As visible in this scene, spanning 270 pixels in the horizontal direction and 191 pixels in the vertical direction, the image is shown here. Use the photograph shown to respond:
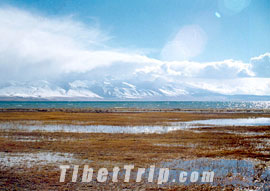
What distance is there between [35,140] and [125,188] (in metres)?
18.0

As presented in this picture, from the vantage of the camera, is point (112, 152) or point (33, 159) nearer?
point (33, 159)

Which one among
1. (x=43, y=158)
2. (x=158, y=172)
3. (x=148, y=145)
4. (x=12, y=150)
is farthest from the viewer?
(x=148, y=145)

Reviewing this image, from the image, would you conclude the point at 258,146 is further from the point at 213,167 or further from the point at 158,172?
the point at 158,172

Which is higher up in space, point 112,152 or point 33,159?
point 112,152

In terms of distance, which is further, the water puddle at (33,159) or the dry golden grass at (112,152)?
the water puddle at (33,159)

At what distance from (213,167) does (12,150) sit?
17.5m

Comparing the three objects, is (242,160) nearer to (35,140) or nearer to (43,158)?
(43,158)

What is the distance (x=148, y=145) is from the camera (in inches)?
1012

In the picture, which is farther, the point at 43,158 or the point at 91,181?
the point at 43,158

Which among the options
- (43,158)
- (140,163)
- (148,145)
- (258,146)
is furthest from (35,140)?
(258,146)

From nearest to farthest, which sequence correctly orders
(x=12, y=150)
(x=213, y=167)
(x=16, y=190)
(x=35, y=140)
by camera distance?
(x=16, y=190)
(x=213, y=167)
(x=12, y=150)
(x=35, y=140)

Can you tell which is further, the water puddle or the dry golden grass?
the water puddle

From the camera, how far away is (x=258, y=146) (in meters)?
26.1

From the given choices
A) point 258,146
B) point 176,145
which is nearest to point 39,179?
point 176,145
